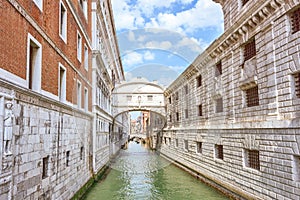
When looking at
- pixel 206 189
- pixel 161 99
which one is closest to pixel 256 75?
pixel 206 189

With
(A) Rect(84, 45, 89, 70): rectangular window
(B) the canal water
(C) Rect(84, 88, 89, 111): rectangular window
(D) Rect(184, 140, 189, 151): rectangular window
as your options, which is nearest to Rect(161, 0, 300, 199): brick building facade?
(B) the canal water

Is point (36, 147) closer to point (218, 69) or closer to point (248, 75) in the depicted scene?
point (248, 75)

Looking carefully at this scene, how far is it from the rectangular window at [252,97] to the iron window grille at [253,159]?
1610 mm

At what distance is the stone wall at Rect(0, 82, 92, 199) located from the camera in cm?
437

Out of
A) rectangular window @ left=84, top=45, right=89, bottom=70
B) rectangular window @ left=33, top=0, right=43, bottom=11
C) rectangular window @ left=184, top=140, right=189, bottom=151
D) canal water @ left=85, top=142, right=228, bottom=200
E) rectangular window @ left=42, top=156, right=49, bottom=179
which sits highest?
rectangular window @ left=84, top=45, right=89, bottom=70

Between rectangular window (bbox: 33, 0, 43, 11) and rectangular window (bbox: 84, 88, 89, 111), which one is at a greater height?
rectangular window (bbox: 33, 0, 43, 11)

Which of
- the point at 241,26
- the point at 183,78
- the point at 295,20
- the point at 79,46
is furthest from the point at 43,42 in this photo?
the point at 183,78

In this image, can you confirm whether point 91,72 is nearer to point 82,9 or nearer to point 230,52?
point 82,9

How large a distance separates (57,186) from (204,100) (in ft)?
30.7

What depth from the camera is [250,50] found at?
9.27 m

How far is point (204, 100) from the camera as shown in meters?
14.3

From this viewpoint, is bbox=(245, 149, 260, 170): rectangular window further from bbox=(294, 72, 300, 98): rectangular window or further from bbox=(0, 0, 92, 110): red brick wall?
bbox=(0, 0, 92, 110): red brick wall

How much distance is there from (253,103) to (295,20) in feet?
10.2

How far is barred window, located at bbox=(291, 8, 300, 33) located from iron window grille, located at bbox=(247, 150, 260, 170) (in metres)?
3.94
